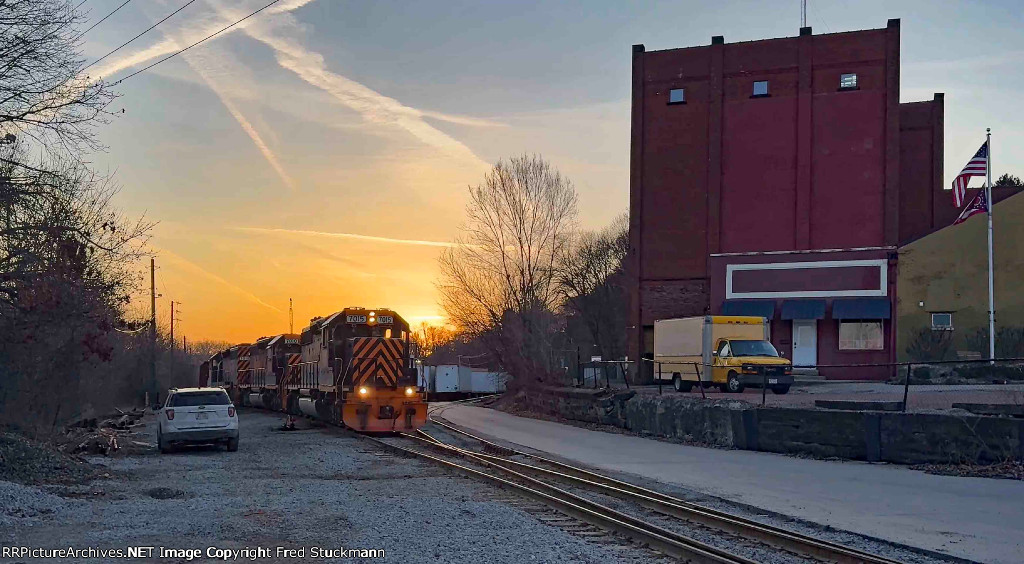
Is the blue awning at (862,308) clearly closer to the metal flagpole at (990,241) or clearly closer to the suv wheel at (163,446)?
the metal flagpole at (990,241)

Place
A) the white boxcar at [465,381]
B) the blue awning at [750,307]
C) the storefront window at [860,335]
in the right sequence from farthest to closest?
the white boxcar at [465,381] < the blue awning at [750,307] < the storefront window at [860,335]

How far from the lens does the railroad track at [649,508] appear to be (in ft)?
31.4

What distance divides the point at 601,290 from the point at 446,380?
22.0m

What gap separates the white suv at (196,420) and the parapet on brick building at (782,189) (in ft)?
92.9

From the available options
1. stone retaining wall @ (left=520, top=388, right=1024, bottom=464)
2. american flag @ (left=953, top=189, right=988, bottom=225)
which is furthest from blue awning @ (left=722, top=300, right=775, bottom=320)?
stone retaining wall @ (left=520, top=388, right=1024, bottom=464)

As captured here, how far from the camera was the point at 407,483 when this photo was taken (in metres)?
15.6

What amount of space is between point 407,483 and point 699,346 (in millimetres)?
18098

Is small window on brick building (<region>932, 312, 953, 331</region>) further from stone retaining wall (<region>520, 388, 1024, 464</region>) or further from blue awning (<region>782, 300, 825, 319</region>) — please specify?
stone retaining wall (<region>520, 388, 1024, 464</region>)

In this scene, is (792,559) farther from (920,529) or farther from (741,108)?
(741,108)

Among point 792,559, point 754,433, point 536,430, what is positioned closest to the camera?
point 792,559

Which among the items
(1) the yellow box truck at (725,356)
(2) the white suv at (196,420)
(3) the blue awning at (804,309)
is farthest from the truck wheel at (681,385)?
(2) the white suv at (196,420)

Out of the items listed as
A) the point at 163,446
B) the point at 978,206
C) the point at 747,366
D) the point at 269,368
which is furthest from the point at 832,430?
the point at 269,368

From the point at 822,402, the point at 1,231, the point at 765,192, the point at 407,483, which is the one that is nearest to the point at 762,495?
the point at 407,483

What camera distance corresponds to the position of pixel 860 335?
42188 millimetres
